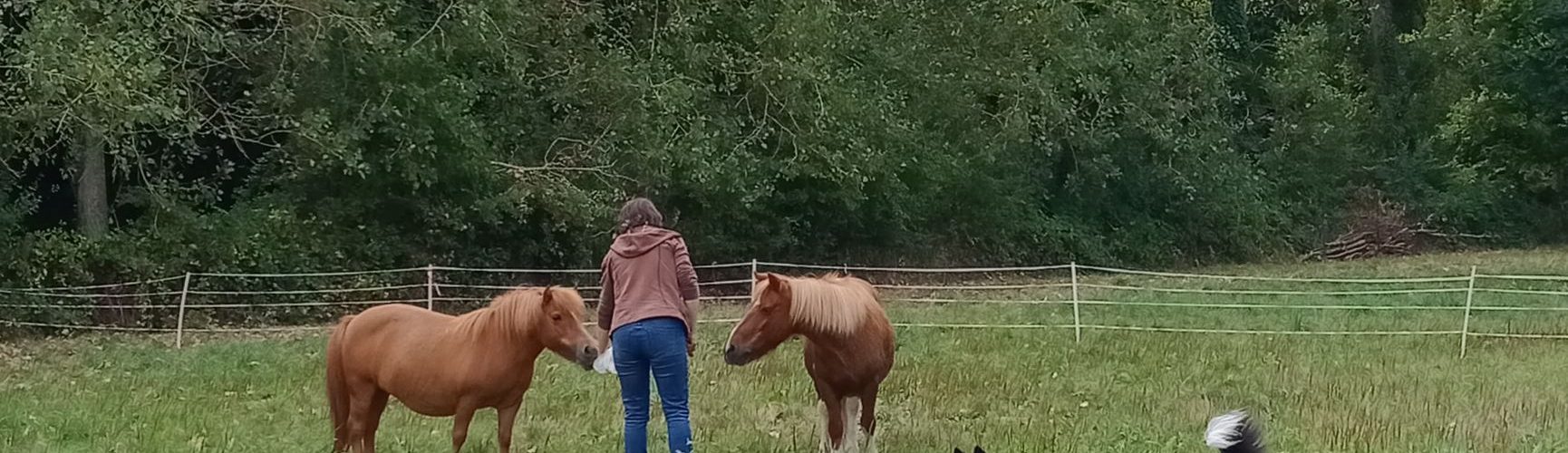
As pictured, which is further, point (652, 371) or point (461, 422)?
point (461, 422)

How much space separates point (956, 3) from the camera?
25.0 m

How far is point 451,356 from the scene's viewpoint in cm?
712

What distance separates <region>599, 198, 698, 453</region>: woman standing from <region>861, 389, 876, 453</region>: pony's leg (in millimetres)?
1533

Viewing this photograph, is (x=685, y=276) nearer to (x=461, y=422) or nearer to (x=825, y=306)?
(x=825, y=306)

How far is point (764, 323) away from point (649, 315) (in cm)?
106

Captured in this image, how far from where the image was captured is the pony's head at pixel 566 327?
6820mm

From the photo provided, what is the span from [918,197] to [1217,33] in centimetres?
972

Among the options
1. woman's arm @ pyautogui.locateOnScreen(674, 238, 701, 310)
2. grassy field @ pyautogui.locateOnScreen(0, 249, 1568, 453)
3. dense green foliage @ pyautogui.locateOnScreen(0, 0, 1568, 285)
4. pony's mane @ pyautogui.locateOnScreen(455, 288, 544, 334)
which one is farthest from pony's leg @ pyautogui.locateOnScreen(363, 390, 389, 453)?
dense green foliage @ pyautogui.locateOnScreen(0, 0, 1568, 285)

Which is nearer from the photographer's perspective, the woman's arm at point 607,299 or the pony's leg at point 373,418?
the woman's arm at point 607,299

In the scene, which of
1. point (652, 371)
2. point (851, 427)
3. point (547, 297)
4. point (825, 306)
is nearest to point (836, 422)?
point (851, 427)

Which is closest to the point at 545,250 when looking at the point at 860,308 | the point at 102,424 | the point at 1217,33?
the point at 102,424

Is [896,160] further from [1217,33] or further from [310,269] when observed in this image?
[1217,33]

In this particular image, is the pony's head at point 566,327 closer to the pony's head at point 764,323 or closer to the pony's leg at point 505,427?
the pony's leg at point 505,427

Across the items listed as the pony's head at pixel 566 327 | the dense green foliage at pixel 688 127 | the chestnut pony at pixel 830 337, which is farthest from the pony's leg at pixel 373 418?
the dense green foliage at pixel 688 127
